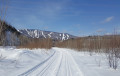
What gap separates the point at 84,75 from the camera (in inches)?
204

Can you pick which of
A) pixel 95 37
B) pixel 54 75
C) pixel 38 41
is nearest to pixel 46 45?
pixel 38 41

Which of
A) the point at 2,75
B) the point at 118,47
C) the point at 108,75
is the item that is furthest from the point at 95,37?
the point at 2,75

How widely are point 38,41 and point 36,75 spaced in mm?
23794

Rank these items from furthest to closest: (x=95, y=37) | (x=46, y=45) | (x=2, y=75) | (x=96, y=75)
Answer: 1. (x=95, y=37)
2. (x=46, y=45)
3. (x=96, y=75)
4. (x=2, y=75)

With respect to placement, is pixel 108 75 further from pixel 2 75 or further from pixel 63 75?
pixel 2 75

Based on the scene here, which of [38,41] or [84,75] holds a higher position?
[38,41]

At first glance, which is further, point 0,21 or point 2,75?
point 2,75

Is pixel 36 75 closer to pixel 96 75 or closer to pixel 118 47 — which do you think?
pixel 96 75

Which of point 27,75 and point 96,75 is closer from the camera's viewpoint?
point 27,75

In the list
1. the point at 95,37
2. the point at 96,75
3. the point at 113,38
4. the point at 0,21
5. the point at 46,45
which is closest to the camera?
the point at 0,21

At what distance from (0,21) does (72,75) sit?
4.04 meters

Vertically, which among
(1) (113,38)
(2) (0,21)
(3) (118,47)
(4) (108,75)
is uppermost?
(2) (0,21)

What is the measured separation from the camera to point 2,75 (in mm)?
4539

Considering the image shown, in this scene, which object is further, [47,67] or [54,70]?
[47,67]
